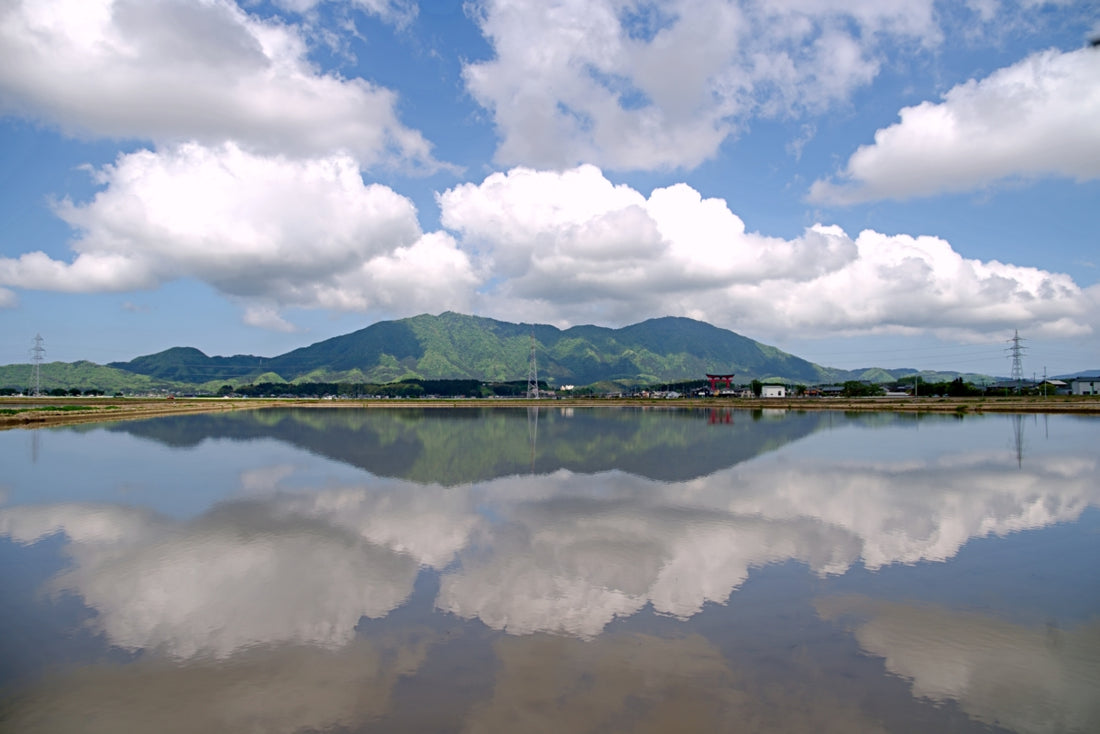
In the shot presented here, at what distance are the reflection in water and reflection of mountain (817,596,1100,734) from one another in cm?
5

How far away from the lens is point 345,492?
23203 mm

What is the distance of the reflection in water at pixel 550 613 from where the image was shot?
796 cm

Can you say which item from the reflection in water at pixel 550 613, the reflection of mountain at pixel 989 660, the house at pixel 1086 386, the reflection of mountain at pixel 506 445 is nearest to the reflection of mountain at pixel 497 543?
the reflection in water at pixel 550 613

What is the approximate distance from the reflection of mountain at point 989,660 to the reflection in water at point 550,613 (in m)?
0.05

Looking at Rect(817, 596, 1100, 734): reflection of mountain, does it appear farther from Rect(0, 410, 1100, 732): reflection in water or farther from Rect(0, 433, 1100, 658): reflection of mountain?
Rect(0, 433, 1100, 658): reflection of mountain

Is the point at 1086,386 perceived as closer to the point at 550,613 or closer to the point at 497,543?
the point at 497,543

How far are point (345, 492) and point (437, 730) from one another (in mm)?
17120

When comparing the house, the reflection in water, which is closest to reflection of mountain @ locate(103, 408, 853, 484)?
the reflection in water

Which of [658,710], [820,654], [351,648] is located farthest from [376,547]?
[820,654]

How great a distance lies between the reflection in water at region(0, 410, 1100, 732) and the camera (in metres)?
7.96

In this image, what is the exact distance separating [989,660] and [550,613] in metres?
7.06

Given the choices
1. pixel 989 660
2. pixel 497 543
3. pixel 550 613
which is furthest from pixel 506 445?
pixel 989 660

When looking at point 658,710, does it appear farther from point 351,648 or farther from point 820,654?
point 351,648

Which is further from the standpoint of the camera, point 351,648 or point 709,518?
point 709,518
